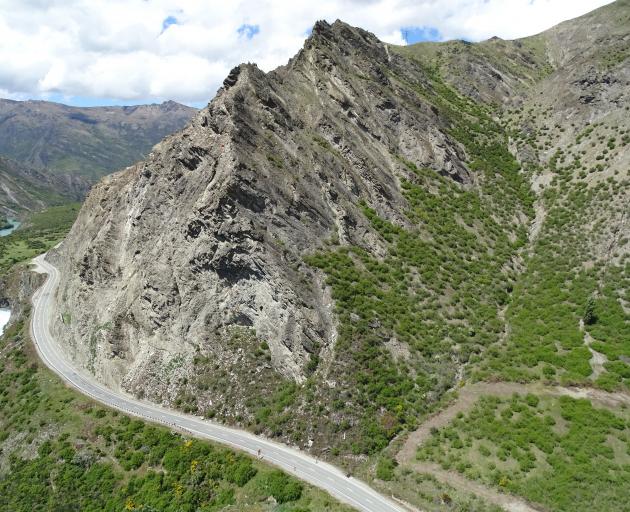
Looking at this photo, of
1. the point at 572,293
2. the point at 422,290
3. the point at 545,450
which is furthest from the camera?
the point at 422,290

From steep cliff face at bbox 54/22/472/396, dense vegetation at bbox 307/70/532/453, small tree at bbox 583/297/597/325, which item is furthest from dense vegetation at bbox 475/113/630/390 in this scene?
steep cliff face at bbox 54/22/472/396

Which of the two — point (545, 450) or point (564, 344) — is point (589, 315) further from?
point (545, 450)

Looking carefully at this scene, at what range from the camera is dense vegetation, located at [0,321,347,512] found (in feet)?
132

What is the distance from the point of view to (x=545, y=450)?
39.2 m

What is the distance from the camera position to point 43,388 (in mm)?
64375

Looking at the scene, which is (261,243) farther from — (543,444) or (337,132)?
(543,444)

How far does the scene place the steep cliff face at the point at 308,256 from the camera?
5081 centimetres

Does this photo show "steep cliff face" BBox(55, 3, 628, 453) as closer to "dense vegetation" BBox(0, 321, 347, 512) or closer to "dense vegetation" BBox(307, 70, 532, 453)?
A: "dense vegetation" BBox(307, 70, 532, 453)

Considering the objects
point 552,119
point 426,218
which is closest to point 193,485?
point 426,218

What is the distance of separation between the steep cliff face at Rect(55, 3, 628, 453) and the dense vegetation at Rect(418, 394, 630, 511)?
5.95 meters

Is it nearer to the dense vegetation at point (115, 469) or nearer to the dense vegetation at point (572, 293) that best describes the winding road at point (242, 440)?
the dense vegetation at point (115, 469)

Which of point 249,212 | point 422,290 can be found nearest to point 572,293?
point 422,290

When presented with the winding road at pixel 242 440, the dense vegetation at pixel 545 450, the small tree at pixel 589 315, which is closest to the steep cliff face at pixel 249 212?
the winding road at pixel 242 440

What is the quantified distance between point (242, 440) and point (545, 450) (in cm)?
3044
